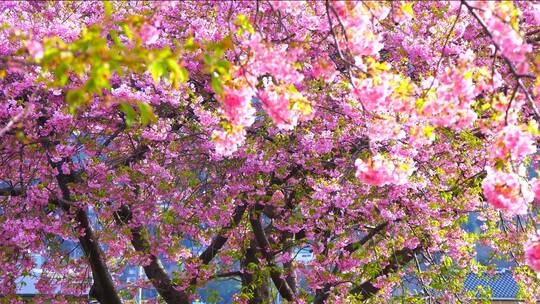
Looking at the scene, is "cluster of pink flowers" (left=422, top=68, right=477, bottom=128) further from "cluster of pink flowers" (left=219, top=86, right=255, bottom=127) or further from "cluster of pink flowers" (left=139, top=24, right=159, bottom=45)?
"cluster of pink flowers" (left=139, top=24, right=159, bottom=45)

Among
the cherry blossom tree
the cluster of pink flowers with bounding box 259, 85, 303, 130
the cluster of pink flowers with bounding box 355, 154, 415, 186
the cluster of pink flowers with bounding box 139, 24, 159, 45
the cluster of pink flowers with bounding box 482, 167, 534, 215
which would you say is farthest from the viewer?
the cherry blossom tree

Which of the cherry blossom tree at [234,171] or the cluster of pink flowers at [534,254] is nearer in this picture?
the cluster of pink flowers at [534,254]

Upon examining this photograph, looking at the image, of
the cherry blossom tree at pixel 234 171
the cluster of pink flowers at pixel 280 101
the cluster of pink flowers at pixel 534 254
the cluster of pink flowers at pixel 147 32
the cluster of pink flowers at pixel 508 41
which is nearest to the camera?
the cluster of pink flowers at pixel 508 41

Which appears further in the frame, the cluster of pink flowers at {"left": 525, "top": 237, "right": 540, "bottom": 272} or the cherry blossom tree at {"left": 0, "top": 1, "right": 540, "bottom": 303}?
the cherry blossom tree at {"left": 0, "top": 1, "right": 540, "bottom": 303}

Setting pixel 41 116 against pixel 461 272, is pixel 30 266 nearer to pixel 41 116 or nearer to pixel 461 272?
pixel 41 116

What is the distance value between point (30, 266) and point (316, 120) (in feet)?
11.9

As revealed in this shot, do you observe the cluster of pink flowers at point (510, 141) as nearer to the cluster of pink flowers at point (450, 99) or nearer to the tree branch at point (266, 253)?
the cluster of pink flowers at point (450, 99)

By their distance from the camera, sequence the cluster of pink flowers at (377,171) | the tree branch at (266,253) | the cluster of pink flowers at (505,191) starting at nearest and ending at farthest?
the cluster of pink flowers at (505,191) < the cluster of pink flowers at (377,171) < the tree branch at (266,253)

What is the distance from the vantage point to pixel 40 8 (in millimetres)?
8086

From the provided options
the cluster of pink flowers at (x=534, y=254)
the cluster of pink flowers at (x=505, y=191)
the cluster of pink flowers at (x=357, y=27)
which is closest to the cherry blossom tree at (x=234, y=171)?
the cluster of pink flowers at (x=357, y=27)

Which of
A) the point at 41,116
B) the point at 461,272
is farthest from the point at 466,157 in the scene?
the point at 41,116

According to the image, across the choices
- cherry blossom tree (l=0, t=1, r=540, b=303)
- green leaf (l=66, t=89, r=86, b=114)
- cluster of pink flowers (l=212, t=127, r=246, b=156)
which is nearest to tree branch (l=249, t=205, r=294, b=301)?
cherry blossom tree (l=0, t=1, r=540, b=303)

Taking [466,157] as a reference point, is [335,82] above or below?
above

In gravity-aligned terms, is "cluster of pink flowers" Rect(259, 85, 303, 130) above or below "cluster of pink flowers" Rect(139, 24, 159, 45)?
below
